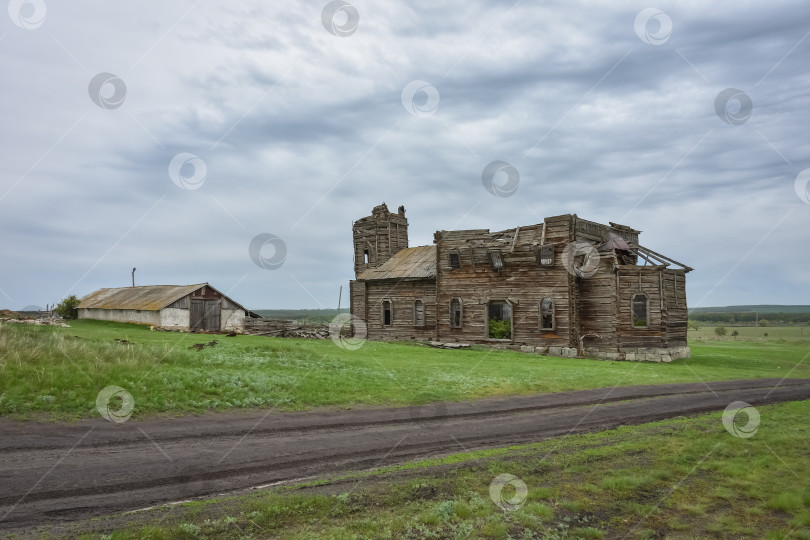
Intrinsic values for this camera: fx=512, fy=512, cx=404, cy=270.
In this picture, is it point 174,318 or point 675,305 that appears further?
point 174,318

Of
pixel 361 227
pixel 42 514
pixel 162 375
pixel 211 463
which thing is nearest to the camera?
pixel 42 514

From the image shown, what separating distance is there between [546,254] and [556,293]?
266 cm

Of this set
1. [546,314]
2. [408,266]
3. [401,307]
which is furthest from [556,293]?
[408,266]

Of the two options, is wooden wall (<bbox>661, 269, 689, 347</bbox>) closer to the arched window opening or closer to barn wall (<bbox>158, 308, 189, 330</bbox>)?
the arched window opening

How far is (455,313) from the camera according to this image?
38.5 m

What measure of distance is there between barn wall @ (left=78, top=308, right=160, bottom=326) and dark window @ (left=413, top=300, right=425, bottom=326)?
21.9 metres

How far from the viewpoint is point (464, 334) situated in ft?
123

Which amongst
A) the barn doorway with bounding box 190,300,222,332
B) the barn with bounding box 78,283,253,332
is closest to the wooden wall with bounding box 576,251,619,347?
the barn with bounding box 78,283,253,332

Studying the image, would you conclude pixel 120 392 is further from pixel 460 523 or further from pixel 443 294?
pixel 443 294

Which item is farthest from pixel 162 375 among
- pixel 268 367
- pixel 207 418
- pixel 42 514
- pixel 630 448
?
pixel 630 448

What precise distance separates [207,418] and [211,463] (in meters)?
3.88

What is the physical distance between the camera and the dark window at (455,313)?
3822 cm

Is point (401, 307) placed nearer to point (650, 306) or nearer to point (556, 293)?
point (556, 293)

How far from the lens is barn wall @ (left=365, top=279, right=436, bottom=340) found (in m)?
40.4
